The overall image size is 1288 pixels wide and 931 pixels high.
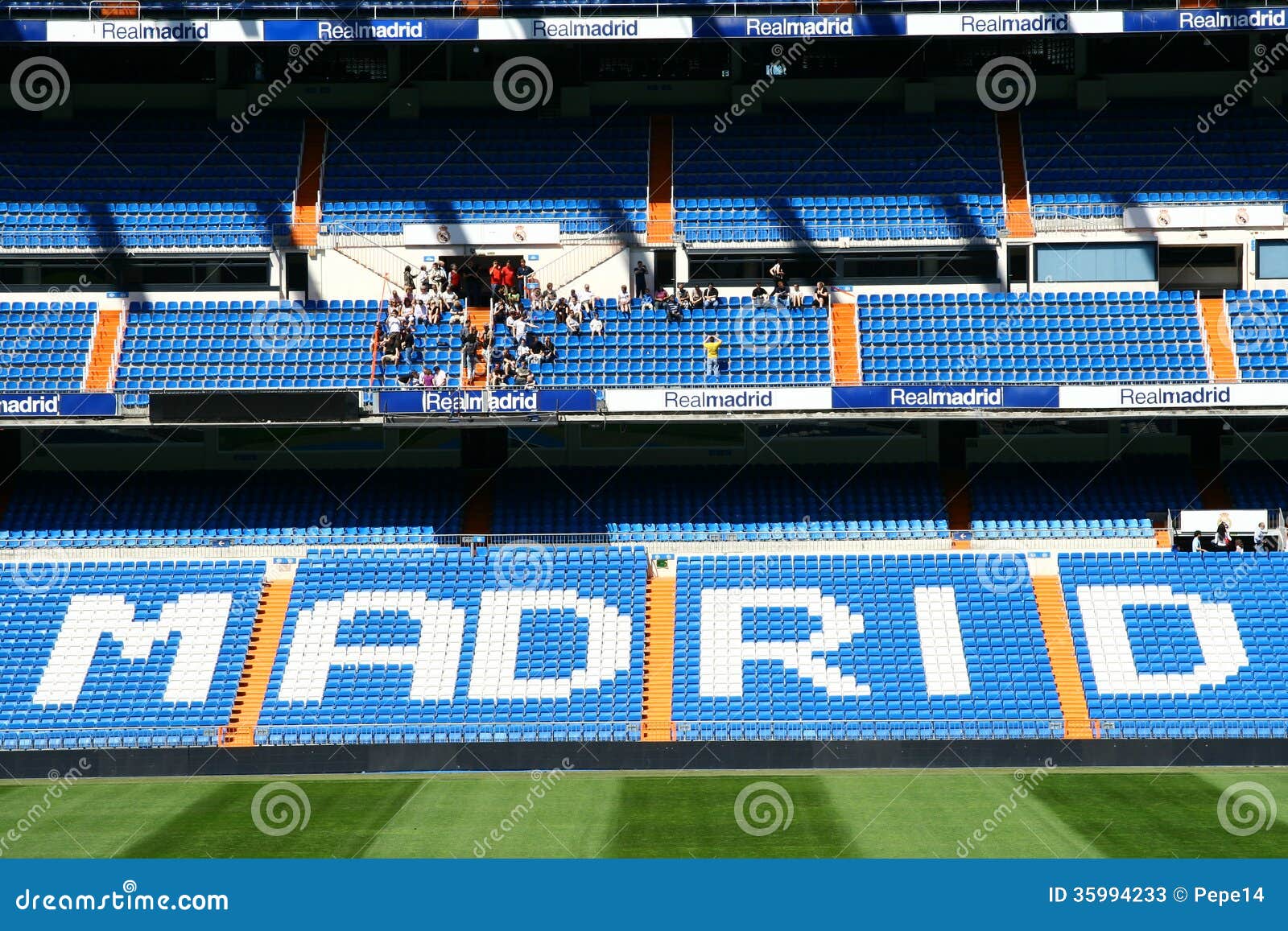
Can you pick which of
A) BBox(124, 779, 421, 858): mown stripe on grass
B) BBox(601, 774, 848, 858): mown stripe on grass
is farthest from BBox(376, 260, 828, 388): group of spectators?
BBox(601, 774, 848, 858): mown stripe on grass

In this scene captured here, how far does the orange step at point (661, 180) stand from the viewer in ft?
129

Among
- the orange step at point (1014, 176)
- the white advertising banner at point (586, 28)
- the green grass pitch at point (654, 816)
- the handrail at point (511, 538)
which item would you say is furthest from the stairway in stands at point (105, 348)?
the orange step at point (1014, 176)

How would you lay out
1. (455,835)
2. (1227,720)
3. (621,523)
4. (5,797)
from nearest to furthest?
(455,835) → (5,797) → (1227,720) → (621,523)

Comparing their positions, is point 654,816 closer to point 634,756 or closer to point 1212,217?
point 634,756

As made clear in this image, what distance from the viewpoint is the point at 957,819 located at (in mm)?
24250

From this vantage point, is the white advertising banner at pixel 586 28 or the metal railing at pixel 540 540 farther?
the white advertising banner at pixel 586 28

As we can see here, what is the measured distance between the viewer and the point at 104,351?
121ft

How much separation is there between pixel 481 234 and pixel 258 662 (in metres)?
12.1

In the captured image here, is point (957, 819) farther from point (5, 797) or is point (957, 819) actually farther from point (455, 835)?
point (5, 797)

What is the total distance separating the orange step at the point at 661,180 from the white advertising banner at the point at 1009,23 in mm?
6811

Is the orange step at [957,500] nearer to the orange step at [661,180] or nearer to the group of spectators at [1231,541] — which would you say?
the group of spectators at [1231,541]

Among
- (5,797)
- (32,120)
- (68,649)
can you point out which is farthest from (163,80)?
(5,797)

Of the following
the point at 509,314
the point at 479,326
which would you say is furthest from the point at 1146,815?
the point at 479,326

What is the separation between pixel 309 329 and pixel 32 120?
10.4 metres
